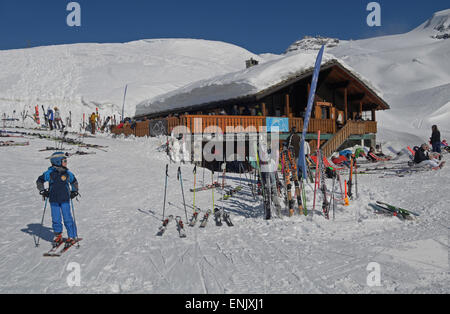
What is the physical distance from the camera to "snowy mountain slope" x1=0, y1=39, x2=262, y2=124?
37.5 m

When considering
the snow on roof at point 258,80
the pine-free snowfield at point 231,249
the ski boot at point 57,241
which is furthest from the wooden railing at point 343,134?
the ski boot at point 57,241

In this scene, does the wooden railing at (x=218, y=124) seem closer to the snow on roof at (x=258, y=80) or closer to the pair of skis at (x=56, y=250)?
the snow on roof at (x=258, y=80)

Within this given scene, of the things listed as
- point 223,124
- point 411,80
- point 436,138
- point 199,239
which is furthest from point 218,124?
point 411,80

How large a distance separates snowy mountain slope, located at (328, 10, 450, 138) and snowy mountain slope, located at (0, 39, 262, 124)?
3137 centimetres

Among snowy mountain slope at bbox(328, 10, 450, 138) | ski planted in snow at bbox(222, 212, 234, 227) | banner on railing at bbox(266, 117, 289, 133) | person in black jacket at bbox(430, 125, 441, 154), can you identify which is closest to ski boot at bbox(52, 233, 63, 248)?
ski planted in snow at bbox(222, 212, 234, 227)

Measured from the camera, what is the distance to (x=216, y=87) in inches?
738

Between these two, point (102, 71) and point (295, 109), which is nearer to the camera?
point (295, 109)

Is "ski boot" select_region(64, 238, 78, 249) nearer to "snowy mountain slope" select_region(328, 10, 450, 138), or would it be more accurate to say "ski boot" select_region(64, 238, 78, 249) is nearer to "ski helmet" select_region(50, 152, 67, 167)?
"ski helmet" select_region(50, 152, 67, 167)

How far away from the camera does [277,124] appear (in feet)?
52.3

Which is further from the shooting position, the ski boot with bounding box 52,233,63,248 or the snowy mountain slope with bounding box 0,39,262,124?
the snowy mountain slope with bounding box 0,39,262,124

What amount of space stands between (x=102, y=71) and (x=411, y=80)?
61332 millimetres

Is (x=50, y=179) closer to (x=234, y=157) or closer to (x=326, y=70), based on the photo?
(x=234, y=157)

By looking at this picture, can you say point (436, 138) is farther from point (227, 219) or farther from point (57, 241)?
point (57, 241)

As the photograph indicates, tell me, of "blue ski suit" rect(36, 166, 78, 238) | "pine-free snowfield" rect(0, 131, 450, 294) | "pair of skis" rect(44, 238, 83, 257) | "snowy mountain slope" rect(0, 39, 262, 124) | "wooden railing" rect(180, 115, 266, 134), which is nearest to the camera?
"pine-free snowfield" rect(0, 131, 450, 294)
